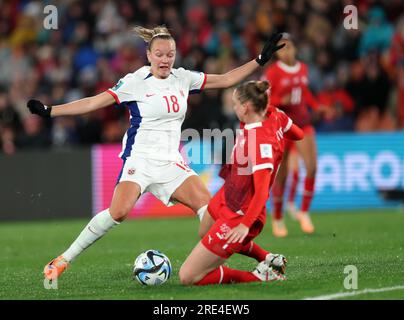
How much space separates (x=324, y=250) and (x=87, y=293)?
3580 millimetres

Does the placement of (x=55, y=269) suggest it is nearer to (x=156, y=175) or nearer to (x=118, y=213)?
(x=118, y=213)

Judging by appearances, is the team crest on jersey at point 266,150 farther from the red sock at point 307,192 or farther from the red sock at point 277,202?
the red sock at point 307,192

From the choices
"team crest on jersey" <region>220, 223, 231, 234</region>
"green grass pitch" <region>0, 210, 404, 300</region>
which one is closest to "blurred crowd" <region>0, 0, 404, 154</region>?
"green grass pitch" <region>0, 210, 404, 300</region>

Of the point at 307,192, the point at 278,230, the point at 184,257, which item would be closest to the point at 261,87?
the point at 184,257

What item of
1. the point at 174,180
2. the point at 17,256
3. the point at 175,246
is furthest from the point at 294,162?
the point at 174,180

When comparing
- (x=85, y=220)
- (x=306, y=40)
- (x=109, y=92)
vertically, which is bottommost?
(x=85, y=220)

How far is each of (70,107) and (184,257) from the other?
2686mm

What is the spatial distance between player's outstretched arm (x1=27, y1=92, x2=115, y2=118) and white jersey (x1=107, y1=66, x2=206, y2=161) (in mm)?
130

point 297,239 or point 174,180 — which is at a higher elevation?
point 174,180

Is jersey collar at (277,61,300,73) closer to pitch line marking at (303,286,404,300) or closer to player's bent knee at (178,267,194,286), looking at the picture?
player's bent knee at (178,267,194,286)

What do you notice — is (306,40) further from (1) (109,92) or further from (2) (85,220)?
(1) (109,92)

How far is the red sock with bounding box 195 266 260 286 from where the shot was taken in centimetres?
801
